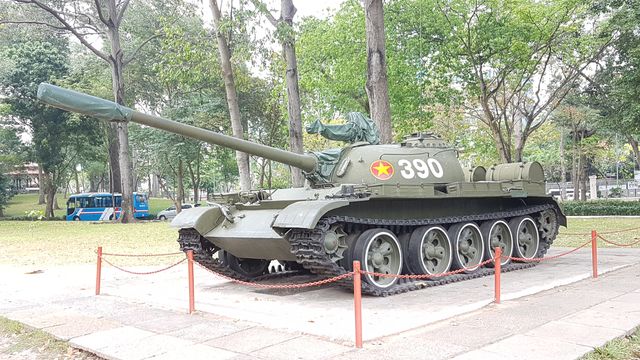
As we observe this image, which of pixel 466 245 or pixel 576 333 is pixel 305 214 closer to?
pixel 576 333

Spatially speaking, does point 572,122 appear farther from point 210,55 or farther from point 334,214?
Answer: point 334,214

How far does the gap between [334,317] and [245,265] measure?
4015mm

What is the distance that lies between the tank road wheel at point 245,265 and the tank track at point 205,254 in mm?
110

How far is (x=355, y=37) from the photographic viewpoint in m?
25.5

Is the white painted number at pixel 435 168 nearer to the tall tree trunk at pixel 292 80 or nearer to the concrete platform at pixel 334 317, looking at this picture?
the concrete platform at pixel 334 317

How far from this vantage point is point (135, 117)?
27.2ft

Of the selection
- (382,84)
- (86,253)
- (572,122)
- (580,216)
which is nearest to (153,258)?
(86,253)

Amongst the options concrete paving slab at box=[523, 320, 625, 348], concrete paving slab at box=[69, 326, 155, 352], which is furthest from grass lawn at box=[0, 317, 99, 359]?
concrete paving slab at box=[523, 320, 625, 348]

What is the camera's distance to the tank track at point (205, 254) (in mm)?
10219

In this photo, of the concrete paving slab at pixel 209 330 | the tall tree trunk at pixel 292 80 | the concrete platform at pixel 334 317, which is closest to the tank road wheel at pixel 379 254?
the concrete platform at pixel 334 317

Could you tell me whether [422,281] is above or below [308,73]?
below

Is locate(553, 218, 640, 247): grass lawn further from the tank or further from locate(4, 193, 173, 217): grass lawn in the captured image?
locate(4, 193, 173, 217): grass lawn

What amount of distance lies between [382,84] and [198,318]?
868 centimetres

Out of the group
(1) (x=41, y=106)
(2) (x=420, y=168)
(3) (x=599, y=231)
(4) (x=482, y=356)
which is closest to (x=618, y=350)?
(4) (x=482, y=356)
